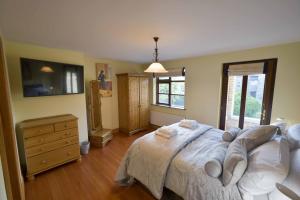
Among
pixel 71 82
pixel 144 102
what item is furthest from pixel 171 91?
pixel 71 82

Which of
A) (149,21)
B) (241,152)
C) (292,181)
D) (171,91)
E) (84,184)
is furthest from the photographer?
(171,91)

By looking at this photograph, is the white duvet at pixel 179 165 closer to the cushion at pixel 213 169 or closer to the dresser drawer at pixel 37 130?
the cushion at pixel 213 169

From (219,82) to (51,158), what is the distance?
3760 millimetres

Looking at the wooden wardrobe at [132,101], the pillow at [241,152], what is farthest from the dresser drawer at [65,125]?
the pillow at [241,152]

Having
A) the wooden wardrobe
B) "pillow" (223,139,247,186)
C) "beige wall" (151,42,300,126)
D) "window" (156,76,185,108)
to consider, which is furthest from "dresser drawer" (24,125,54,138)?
"window" (156,76,185,108)

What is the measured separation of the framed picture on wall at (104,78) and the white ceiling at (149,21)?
152 cm

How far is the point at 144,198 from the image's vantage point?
193cm

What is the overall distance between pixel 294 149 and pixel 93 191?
2574 mm

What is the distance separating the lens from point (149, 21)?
5.13ft

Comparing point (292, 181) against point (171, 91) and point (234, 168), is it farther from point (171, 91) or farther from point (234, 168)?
point (171, 91)

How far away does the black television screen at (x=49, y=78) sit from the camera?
2309 millimetres

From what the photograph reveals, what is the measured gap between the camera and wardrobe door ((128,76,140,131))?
400 centimetres

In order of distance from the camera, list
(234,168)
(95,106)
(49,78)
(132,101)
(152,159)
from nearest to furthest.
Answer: (234,168)
(152,159)
(49,78)
(95,106)
(132,101)

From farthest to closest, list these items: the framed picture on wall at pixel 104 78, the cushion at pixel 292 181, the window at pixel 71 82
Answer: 1. the framed picture on wall at pixel 104 78
2. the window at pixel 71 82
3. the cushion at pixel 292 181
